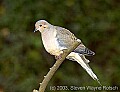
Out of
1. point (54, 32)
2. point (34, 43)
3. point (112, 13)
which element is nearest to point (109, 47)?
point (112, 13)

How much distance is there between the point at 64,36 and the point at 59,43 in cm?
9

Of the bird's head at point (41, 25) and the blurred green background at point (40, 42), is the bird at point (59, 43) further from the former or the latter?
the blurred green background at point (40, 42)

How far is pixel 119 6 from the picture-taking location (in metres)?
4.93

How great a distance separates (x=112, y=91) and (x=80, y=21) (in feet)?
2.45

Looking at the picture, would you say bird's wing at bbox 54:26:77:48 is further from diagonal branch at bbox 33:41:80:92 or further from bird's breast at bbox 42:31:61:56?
diagonal branch at bbox 33:41:80:92

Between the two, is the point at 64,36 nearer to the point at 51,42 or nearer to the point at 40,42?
the point at 51,42

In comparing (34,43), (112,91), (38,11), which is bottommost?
(112,91)

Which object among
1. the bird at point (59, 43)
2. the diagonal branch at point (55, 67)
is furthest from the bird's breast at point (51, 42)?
the diagonal branch at point (55, 67)

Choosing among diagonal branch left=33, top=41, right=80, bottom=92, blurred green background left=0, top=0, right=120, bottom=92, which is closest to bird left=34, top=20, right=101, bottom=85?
diagonal branch left=33, top=41, right=80, bottom=92

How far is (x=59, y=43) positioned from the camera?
6.68 feet

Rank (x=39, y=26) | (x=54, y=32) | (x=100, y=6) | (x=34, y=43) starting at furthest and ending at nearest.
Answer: (x=100, y=6), (x=34, y=43), (x=54, y=32), (x=39, y=26)

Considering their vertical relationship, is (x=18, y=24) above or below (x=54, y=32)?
above

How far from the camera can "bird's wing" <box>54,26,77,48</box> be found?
204 centimetres

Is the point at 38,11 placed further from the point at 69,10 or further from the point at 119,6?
the point at 119,6
